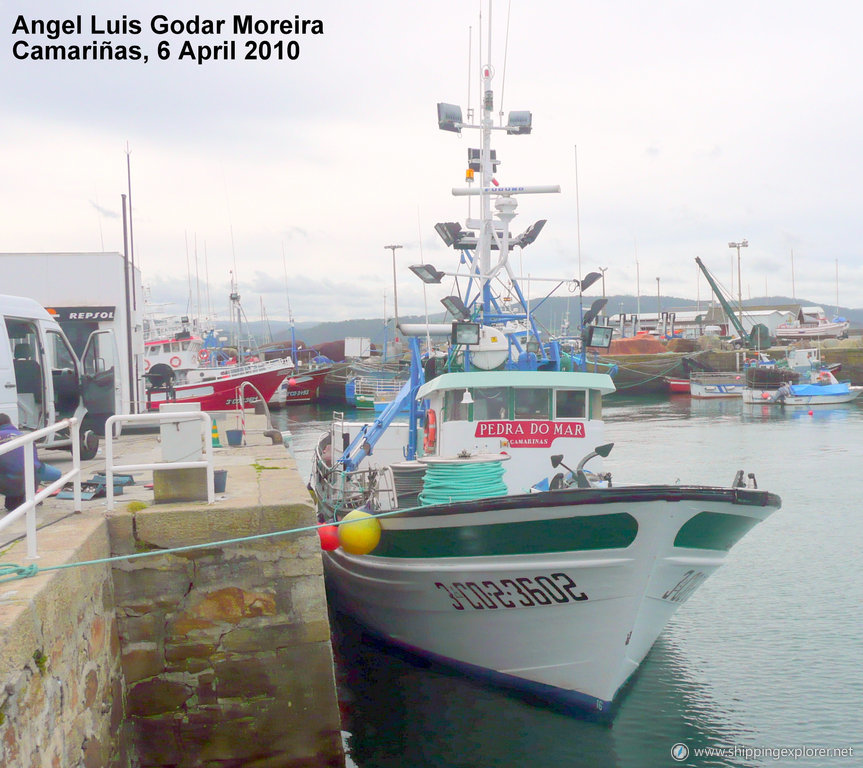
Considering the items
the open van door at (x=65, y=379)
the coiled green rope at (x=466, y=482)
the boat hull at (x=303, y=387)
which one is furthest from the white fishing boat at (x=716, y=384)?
the coiled green rope at (x=466, y=482)

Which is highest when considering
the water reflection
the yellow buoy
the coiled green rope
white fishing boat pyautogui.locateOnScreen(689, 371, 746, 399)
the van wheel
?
the van wheel

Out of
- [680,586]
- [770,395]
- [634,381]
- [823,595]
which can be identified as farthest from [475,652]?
[634,381]

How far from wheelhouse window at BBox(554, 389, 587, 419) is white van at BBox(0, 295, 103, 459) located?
4979 millimetres

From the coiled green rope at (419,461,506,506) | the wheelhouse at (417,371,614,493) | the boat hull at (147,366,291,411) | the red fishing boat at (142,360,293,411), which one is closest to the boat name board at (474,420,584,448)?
the wheelhouse at (417,371,614,493)

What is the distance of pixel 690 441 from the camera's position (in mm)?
30844

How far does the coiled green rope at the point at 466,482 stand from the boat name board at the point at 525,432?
1324mm

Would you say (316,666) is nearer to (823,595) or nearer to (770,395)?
(823,595)

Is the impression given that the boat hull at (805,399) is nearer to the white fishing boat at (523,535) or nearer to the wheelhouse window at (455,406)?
the white fishing boat at (523,535)

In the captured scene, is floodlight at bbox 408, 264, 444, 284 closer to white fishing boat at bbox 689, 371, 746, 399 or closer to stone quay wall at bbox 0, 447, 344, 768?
stone quay wall at bbox 0, 447, 344, 768

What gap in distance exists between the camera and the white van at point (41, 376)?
8.56 metres

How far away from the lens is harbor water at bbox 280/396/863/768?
7.53 m

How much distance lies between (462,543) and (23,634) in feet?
14.4

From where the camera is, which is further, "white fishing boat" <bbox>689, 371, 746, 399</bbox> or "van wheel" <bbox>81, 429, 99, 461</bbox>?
"white fishing boat" <bbox>689, 371, 746, 399</bbox>

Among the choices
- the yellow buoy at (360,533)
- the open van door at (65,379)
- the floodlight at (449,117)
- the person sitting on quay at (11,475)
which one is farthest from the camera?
the floodlight at (449,117)
